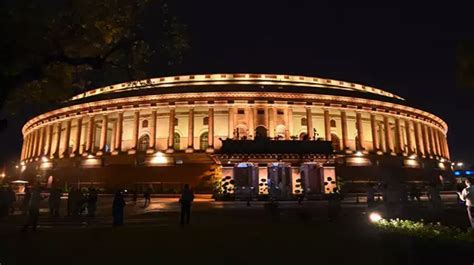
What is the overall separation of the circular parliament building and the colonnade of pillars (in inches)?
6.4

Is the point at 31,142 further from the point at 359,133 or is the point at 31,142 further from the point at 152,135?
the point at 359,133

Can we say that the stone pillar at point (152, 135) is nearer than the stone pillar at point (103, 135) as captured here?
Yes

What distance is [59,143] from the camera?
5925cm

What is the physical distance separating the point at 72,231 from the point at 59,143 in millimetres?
50984

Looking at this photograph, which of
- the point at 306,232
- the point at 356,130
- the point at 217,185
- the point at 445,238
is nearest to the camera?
the point at 445,238

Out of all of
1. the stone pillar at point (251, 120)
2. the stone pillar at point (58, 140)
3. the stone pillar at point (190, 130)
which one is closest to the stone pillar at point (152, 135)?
the stone pillar at point (190, 130)

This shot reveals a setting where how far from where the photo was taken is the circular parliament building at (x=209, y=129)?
156 feet

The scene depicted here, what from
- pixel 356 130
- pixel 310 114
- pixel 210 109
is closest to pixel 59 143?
pixel 210 109

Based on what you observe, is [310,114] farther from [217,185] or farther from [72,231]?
[72,231]

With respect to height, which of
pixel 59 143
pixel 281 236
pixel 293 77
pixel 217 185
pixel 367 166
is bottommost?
pixel 281 236

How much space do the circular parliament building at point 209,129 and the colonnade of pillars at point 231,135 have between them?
163 mm

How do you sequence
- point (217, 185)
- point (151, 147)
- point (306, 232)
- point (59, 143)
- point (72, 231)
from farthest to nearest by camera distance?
point (59, 143)
point (151, 147)
point (217, 185)
point (72, 231)
point (306, 232)

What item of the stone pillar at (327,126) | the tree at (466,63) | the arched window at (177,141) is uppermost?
the stone pillar at (327,126)

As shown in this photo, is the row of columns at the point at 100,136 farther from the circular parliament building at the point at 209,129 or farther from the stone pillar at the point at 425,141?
the stone pillar at the point at 425,141
